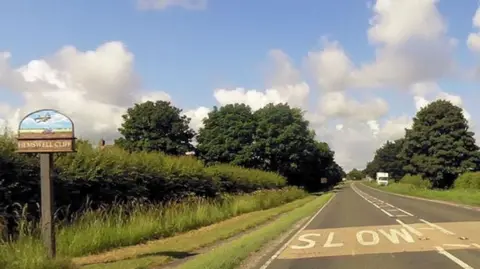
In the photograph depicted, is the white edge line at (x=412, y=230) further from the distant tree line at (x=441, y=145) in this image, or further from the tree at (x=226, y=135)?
the distant tree line at (x=441, y=145)

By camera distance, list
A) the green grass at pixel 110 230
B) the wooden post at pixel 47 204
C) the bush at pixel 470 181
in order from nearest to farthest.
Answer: the green grass at pixel 110 230
the wooden post at pixel 47 204
the bush at pixel 470 181

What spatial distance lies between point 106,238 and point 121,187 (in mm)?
4417

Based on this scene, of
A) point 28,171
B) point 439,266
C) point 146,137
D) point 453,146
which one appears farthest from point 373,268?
point 453,146

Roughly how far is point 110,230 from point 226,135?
64.5 m

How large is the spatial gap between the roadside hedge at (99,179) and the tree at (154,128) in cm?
4089

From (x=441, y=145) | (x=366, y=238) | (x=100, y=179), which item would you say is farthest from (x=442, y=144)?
(x=100, y=179)

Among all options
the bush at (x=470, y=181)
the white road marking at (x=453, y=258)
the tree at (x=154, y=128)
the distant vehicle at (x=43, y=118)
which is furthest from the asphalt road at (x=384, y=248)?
the tree at (x=154, y=128)

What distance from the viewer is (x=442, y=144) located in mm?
80000

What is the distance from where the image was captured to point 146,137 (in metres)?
74.7

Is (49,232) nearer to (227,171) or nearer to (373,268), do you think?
(373,268)

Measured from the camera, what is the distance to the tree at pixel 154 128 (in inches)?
2911

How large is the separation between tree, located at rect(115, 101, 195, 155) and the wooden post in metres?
59.8

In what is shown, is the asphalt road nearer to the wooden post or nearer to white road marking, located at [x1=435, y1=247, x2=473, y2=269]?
white road marking, located at [x1=435, y1=247, x2=473, y2=269]

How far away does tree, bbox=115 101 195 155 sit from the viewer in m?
73.9
